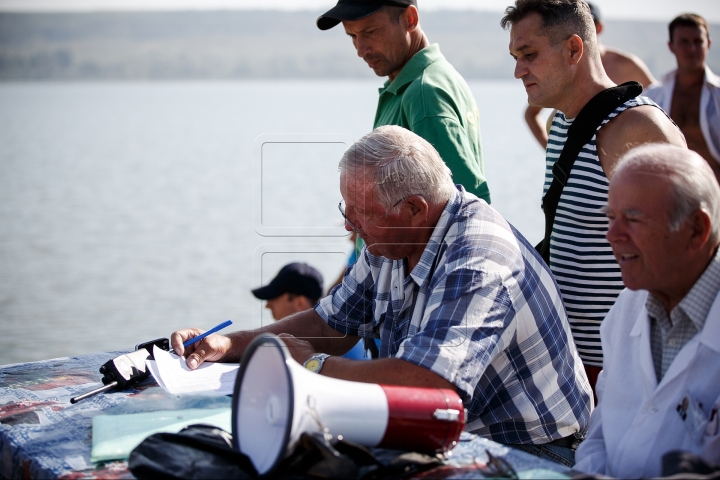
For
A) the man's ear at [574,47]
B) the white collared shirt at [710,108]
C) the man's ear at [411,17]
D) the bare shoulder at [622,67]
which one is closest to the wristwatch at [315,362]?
the man's ear at [574,47]

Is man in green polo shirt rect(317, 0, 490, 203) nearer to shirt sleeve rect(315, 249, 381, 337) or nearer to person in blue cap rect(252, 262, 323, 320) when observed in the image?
shirt sleeve rect(315, 249, 381, 337)

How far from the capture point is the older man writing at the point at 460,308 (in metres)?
2.28

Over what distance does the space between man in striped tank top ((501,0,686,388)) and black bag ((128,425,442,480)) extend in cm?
129

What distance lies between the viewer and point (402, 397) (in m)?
1.93

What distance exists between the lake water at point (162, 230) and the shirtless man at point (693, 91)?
2.78 meters

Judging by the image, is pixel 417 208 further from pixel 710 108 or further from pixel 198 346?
pixel 710 108

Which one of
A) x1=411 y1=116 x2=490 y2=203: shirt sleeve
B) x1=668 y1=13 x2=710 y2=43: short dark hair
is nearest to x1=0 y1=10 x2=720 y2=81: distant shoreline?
x1=668 y1=13 x2=710 y2=43: short dark hair

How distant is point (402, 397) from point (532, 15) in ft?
6.16

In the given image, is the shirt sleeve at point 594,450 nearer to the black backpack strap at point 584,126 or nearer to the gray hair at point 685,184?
the gray hair at point 685,184

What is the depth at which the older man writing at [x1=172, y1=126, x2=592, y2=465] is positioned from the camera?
2.28 m

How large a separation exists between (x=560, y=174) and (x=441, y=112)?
0.67 meters

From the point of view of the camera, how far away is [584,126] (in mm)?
3037

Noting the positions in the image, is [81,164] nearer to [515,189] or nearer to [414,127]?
[515,189]

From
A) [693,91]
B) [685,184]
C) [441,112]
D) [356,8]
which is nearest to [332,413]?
[685,184]
